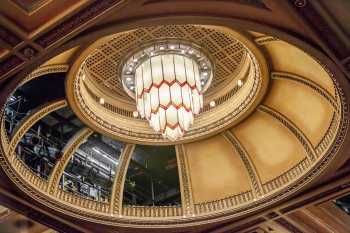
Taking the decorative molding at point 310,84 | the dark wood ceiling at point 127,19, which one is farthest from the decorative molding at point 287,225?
the dark wood ceiling at point 127,19

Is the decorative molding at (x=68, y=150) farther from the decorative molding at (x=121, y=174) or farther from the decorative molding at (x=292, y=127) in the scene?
the decorative molding at (x=292, y=127)

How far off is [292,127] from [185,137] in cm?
269

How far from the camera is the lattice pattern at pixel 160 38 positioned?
1174 cm

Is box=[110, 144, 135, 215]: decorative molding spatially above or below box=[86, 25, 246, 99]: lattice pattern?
Result: below

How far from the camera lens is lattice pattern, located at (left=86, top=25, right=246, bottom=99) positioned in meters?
11.7

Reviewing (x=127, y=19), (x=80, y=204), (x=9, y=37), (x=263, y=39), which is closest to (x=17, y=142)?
(x=80, y=204)

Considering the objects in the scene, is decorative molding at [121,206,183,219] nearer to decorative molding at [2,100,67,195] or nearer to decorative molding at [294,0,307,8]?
A: decorative molding at [2,100,67,195]

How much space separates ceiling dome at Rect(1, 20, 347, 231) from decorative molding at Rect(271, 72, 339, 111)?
0.02 m

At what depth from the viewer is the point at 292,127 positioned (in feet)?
42.7

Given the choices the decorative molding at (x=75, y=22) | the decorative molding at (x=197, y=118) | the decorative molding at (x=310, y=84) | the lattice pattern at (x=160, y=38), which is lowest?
the decorative molding at (x=75, y=22)

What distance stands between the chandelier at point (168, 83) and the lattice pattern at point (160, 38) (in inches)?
7.6

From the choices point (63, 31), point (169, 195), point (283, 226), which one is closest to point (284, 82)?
point (283, 226)

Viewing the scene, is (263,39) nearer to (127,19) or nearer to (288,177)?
(127,19)

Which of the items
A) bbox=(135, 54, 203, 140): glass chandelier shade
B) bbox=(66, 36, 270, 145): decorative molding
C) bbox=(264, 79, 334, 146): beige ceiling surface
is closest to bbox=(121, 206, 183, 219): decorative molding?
bbox=(66, 36, 270, 145): decorative molding
